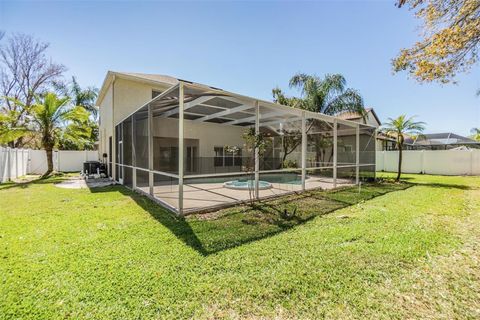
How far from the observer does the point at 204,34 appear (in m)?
9.10

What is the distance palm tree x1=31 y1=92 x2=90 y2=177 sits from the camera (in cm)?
1248

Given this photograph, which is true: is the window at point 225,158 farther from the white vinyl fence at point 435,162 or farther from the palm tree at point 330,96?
the white vinyl fence at point 435,162

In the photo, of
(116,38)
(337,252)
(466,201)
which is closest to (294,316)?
(337,252)

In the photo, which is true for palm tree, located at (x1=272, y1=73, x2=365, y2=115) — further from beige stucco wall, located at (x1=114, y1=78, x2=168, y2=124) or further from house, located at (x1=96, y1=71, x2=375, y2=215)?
beige stucco wall, located at (x1=114, y1=78, x2=168, y2=124)

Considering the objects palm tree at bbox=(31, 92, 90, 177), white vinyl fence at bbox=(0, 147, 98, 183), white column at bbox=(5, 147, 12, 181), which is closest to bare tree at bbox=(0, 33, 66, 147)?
white vinyl fence at bbox=(0, 147, 98, 183)

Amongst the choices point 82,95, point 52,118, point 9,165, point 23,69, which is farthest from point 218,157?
point 23,69

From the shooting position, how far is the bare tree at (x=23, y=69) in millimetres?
19641

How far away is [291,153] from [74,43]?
1146cm

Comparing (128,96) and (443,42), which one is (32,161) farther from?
(443,42)

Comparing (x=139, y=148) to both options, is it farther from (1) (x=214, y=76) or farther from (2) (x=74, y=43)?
(1) (x=214, y=76)

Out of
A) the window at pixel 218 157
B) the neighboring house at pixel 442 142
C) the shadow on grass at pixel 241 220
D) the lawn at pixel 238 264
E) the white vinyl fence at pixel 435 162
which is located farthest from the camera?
the neighboring house at pixel 442 142

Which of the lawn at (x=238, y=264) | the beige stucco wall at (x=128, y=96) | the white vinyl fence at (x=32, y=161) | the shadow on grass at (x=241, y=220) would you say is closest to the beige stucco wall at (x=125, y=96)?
the beige stucco wall at (x=128, y=96)

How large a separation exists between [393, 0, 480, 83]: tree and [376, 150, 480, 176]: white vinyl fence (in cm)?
1215

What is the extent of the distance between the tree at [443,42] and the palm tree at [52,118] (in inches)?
625
